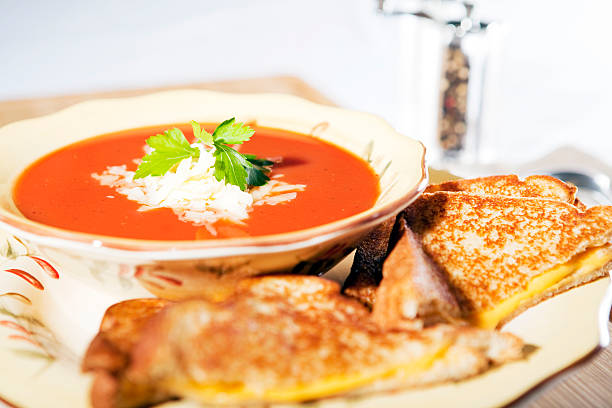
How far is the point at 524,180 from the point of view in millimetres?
2137

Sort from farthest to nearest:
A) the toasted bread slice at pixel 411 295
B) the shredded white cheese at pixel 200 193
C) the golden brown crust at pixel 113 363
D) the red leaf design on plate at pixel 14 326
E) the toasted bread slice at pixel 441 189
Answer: the shredded white cheese at pixel 200 193, the toasted bread slice at pixel 441 189, the red leaf design on plate at pixel 14 326, the toasted bread slice at pixel 411 295, the golden brown crust at pixel 113 363

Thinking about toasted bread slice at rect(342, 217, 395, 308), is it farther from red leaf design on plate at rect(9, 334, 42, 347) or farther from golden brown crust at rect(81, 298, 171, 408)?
red leaf design on plate at rect(9, 334, 42, 347)

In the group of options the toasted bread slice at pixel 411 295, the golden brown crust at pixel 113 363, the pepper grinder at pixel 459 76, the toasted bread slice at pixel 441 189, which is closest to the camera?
the golden brown crust at pixel 113 363

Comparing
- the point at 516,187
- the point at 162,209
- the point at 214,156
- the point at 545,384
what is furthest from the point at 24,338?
the point at 516,187

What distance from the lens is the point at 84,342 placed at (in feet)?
4.97

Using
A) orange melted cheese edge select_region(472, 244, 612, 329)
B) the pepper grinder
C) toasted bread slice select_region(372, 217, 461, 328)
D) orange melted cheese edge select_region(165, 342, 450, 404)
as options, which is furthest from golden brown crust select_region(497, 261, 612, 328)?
the pepper grinder

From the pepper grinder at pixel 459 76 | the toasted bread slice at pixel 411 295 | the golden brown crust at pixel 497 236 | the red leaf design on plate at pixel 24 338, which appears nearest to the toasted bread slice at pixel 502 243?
the golden brown crust at pixel 497 236

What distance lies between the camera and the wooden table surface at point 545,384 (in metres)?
1.42

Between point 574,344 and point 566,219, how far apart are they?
49 centimetres

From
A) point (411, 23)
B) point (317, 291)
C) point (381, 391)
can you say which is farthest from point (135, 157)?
point (411, 23)

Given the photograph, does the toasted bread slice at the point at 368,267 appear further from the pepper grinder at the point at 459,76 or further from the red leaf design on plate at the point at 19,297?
the pepper grinder at the point at 459,76

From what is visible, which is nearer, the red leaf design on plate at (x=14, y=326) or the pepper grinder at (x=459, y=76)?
the red leaf design on plate at (x=14, y=326)

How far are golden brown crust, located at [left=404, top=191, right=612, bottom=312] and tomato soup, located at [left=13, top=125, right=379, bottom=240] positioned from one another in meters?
0.19

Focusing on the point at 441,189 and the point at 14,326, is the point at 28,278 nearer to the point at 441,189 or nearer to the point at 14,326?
the point at 14,326
